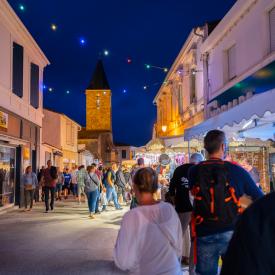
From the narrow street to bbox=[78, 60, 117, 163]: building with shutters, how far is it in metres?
52.2

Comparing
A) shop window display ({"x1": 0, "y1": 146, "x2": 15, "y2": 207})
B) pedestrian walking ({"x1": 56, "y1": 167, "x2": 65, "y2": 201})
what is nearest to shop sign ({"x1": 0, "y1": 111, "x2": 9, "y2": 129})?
shop window display ({"x1": 0, "y1": 146, "x2": 15, "y2": 207})

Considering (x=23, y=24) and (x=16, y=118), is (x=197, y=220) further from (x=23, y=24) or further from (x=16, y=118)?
(x=23, y=24)

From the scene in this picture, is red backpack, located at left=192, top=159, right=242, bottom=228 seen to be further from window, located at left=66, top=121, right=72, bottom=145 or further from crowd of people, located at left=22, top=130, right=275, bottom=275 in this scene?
window, located at left=66, top=121, right=72, bottom=145

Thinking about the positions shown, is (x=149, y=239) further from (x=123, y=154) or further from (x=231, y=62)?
(x=123, y=154)

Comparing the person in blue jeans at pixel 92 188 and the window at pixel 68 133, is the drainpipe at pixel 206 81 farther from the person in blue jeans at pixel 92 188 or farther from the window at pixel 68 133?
the window at pixel 68 133

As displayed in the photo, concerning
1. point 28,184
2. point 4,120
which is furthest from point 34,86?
point 28,184

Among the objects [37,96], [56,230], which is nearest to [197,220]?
[56,230]

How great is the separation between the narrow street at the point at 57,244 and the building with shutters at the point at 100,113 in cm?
5224

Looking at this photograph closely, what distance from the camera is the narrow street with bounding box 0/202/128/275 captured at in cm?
739

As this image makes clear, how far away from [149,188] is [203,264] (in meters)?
1.13

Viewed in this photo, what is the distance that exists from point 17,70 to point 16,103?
Answer: 1444 mm

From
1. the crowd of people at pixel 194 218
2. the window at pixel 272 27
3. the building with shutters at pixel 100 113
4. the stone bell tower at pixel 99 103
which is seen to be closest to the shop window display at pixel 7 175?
the window at pixel 272 27

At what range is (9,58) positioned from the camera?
17.4 m

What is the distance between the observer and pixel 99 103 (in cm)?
7462
